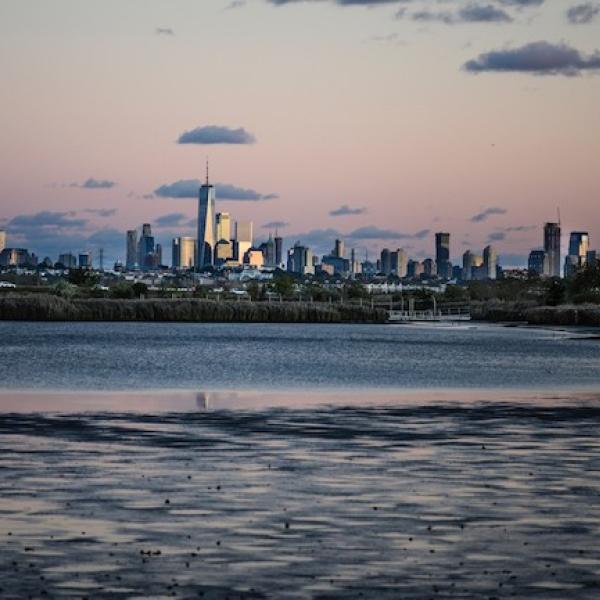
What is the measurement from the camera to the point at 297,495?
71.5 ft

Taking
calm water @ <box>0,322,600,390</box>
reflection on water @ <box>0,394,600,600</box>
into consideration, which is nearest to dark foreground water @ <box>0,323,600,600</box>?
reflection on water @ <box>0,394,600,600</box>

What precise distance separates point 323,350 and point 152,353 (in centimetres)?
1526

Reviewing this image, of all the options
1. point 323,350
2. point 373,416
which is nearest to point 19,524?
point 373,416

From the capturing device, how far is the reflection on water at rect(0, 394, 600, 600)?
15516mm

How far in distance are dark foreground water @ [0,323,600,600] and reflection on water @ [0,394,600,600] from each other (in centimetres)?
4

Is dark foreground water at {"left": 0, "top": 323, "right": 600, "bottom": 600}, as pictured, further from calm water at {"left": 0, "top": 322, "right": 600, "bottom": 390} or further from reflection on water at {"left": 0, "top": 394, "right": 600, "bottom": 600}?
calm water at {"left": 0, "top": 322, "right": 600, "bottom": 390}

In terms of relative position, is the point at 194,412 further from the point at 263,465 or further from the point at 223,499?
the point at 223,499

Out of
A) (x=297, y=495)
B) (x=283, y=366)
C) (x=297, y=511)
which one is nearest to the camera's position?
(x=297, y=511)

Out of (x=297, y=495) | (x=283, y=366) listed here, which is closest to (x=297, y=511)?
(x=297, y=495)

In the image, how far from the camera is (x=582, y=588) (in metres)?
15.2

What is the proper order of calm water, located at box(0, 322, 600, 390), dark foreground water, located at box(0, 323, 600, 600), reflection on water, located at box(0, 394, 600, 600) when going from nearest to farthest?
reflection on water, located at box(0, 394, 600, 600), dark foreground water, located at box(0, 323, 600, 600), calm water, located at box(0, 322, 600, 390)

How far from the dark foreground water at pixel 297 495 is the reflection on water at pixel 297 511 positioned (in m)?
0.04

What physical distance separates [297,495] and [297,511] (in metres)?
1.61

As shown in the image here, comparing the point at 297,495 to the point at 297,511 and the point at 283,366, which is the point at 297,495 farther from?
the point at 283,366
